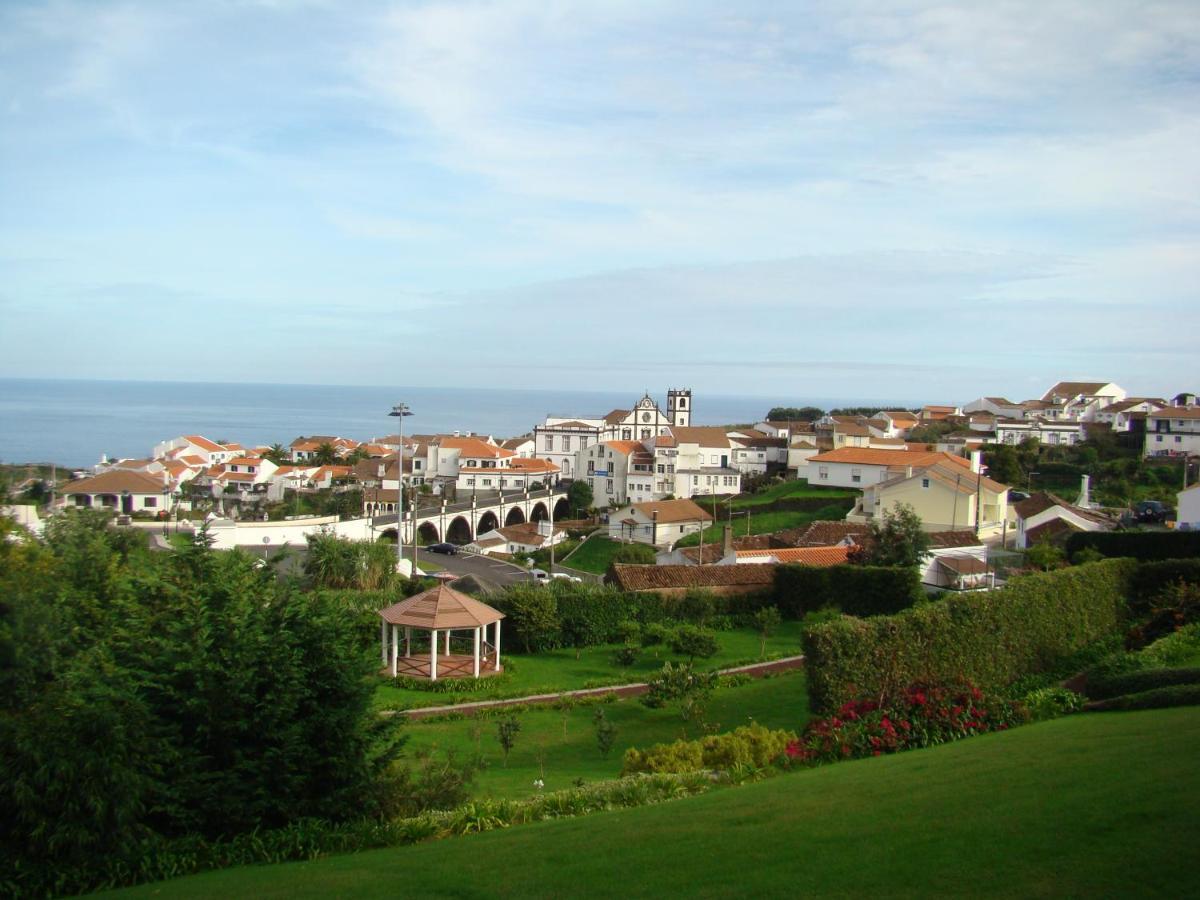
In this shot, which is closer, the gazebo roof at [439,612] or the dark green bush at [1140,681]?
the dark green bush at [1140,681]

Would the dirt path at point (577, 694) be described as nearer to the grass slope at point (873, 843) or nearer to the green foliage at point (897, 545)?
the green foliage at point (897, 545)

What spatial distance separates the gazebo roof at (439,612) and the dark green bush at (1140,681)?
12.6 metres

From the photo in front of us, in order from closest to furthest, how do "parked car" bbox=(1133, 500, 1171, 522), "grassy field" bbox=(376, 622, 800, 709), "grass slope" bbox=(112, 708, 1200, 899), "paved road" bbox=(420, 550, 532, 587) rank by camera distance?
1. "grass slope" bbox=(112, 708, 1200, 899)
2. "grassy field" bbox=(376, 622, 800, 709)
3. "paved road" bbox=(420, 550, 532, 587)
4. "parked car" bbox=(1133, 500, 1171, 522)

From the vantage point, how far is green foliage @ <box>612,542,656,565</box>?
43.6 meters

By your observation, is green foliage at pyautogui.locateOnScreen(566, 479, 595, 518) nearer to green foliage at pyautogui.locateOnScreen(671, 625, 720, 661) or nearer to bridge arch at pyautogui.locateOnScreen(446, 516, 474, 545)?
bridge arch at pyautogui.locateOnScreen(446, 516, 474, 545)

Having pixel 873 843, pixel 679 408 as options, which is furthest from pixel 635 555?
pixel 679 408

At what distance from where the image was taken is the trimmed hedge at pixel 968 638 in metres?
13.9

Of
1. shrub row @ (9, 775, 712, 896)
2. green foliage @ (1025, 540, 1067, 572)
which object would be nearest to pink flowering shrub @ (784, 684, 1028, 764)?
shrub row @ (9, 775, 712, 896)

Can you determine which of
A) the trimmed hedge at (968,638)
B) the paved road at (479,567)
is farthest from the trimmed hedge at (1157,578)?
the paved road at (479,567)

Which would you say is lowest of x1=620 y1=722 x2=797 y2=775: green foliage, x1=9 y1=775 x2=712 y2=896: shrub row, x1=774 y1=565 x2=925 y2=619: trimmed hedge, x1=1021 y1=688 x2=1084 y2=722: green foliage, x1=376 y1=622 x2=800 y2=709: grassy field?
x1=376 y1=622 x2=800 y2=709: grassy field

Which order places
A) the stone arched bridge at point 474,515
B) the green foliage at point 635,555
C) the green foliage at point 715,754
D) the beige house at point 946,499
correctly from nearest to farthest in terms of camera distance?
the green foliage at point 715,754
the beige house at point 946,499
the green foliage at point 635,555
the stone arched bridge at point 474,515

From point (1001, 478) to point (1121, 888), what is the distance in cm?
5348

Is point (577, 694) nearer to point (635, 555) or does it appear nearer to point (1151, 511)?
point (635, 555)

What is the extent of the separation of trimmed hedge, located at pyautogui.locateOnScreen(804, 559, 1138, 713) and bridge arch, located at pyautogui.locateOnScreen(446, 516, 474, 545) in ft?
138
